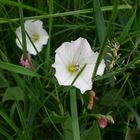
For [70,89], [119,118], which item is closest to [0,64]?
[70,89]

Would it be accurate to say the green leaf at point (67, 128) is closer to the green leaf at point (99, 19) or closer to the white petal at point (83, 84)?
the white petal at point (83, 84)

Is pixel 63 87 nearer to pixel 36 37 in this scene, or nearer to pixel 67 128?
pixel 67 128

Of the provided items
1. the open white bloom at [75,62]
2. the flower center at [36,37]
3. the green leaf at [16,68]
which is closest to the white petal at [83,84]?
the open white bloom at [75,62]

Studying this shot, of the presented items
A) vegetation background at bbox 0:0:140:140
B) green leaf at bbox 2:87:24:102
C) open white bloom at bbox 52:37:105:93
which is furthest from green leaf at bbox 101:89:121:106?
green leaf at bbox 2:87:24:102

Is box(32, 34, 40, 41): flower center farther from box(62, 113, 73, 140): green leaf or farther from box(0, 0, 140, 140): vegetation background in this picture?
box(62, 113, 73, 140): green leaf

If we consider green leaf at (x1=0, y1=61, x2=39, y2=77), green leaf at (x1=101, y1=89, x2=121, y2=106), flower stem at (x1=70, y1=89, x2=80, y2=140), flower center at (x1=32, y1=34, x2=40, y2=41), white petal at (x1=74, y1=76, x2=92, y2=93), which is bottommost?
green leaf at (x1=101, y1=89, x2=121, y2=106)

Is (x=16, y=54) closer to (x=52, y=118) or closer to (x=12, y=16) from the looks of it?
(x=12, y=16)
